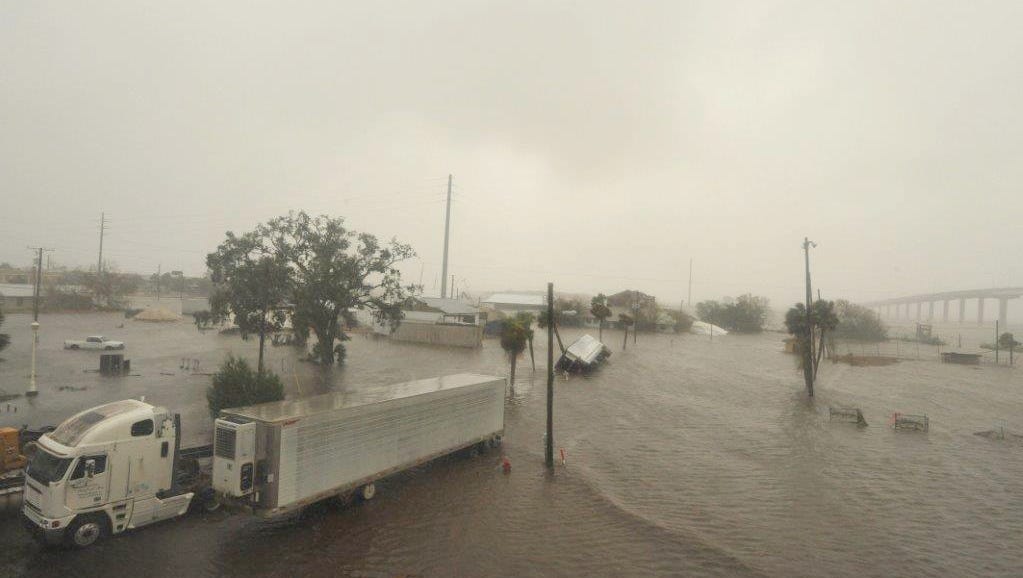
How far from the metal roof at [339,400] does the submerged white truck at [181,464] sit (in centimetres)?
7

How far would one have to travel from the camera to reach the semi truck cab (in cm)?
1183

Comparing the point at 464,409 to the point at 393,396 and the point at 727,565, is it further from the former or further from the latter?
the point at 727,565

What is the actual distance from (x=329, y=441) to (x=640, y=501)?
10234mm

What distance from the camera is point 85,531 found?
12.2 metres

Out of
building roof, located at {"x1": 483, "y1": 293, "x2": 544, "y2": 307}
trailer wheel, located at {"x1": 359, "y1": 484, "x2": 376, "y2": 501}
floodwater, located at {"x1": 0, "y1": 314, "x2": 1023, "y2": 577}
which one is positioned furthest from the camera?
building roof, located at {"x1": 483, "y1": 293, "x2": 544, "y2": 307}

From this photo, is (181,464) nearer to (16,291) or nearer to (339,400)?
(339,400)

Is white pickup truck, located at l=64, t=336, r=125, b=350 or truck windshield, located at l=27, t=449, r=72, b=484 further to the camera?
white pickup truck, located at l=64, t=336, r=125, b=350

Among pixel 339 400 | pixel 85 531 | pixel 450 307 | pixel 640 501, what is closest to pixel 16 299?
pixel 450 307

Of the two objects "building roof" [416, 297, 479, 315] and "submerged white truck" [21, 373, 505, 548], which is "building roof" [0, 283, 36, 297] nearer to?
"building roof" [416, 297, 479, 315]

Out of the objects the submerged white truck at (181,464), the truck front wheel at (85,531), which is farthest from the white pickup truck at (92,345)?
the truck front wheel at (85,531)

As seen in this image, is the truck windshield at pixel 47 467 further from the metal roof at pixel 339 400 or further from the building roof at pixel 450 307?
the building roof at pixel 450 307

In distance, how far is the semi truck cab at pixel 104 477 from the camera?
1183 centimetres

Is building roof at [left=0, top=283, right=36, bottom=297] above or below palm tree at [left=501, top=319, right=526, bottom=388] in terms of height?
below

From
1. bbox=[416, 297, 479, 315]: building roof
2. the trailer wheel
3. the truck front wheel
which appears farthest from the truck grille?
bbox=[416, 297, 479, 315]: building roof
